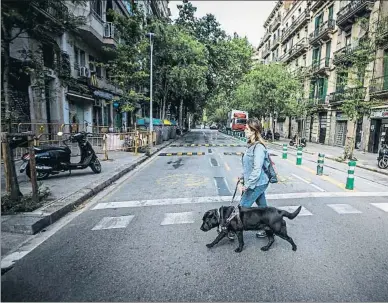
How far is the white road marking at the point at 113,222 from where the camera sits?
4.68 metres

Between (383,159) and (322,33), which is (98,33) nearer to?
(383,159)

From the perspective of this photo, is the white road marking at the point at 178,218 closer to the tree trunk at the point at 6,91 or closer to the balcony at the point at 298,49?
the tree trunk at the point at 6,91

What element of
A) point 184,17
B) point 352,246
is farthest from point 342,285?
point 184,17

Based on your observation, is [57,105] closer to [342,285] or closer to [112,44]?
[112,44]

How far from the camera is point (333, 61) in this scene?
23672 millimetres

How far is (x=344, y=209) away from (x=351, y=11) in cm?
2225

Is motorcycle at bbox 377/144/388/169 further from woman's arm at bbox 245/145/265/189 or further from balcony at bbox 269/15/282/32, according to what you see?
balcony at bbox 269/15/282/32

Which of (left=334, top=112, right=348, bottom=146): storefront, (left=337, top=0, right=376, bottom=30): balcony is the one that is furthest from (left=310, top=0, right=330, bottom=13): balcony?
(left=334, top=112, right=348, bottom=146): storefront

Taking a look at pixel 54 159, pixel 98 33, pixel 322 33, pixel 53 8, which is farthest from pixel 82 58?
pixel 322 33

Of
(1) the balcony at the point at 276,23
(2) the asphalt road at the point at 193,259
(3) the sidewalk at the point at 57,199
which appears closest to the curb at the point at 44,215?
(3) the sidewalk at the point at 57,199

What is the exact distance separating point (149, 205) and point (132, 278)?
113 inches

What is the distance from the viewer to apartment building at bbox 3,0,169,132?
12.6m

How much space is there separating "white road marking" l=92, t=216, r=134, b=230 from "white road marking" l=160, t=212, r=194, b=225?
689mm

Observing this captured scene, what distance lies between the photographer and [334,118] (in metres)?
25.1
